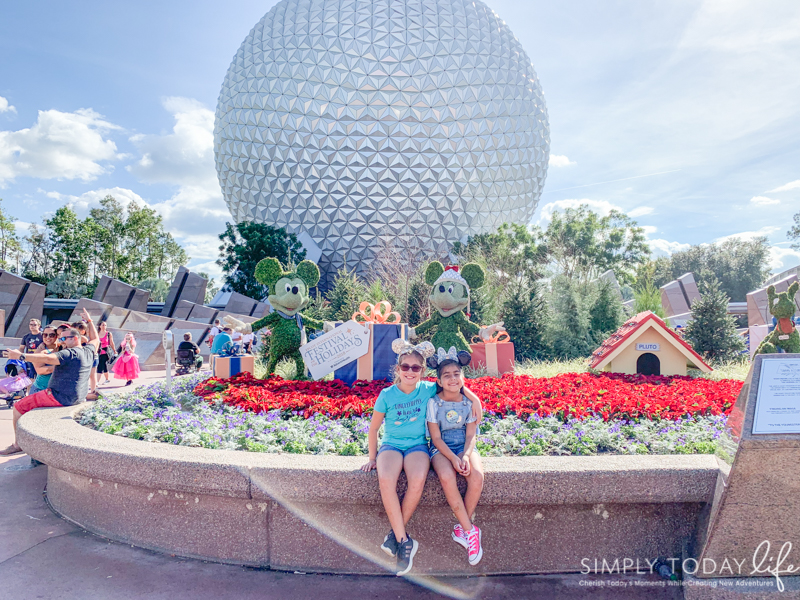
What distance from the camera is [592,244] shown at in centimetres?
2294

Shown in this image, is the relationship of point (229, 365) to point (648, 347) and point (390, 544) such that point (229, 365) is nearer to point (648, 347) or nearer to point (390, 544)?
point (390, 544)

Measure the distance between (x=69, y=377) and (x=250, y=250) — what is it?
21.0 meters

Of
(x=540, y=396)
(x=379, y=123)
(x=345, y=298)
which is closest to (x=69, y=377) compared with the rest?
(x=540, y=396)

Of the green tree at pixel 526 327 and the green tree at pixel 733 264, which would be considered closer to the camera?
the green tree at pixel 526 327

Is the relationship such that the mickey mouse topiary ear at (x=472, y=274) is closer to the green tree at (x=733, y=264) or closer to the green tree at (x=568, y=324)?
the green tree at (x=568, y=324)

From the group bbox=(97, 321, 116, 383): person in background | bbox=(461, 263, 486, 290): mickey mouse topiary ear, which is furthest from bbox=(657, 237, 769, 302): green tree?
bbox=(97, 321, 116, 383): person in background

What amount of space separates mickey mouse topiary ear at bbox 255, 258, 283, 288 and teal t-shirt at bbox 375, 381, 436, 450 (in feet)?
15.1

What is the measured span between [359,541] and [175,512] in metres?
1.23

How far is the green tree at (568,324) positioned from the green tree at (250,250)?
14.9 metres

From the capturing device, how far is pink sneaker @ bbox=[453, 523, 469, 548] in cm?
287

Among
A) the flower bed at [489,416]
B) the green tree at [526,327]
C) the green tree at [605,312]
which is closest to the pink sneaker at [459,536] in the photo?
the flower bed at [489,416]

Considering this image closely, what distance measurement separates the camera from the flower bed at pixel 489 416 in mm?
3861

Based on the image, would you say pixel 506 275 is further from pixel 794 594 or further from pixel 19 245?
pixel 19 245

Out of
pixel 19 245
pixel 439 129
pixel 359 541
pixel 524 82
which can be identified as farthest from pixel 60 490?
pixel 19 245
